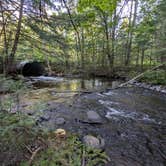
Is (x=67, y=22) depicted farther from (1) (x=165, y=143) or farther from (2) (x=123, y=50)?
(2) (x=123, y=50)

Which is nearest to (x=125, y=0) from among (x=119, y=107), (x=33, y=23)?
(x=119, y=107)

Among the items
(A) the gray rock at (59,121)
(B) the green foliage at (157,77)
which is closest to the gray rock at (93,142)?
(A) the gray rock at (59,121)

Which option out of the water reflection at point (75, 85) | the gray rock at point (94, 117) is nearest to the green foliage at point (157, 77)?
the water reflection at point (75, 85)

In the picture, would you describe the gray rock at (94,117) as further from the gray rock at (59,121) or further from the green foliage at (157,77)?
the green foliage at (157,77)

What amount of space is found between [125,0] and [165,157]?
14.9 m

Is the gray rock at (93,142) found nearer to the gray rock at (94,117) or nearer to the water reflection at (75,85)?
the gray rock at (94,117)

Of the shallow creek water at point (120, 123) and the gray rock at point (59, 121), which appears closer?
the shallow creek water at point (120, 123)

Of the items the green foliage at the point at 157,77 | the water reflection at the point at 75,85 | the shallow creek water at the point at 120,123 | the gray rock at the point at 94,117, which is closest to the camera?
the shallow creek water at the point at 120,123

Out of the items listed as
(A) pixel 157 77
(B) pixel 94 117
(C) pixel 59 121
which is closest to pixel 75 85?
(A) pixel 157 77

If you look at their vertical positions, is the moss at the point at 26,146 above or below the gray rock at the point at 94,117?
above

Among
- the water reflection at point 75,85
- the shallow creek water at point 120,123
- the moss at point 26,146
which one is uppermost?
the moss at point 26,146

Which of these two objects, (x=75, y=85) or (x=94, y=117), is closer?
(x=94, y=117)

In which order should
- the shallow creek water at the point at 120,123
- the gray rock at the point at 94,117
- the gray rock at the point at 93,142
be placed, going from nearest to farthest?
the shallow creek water at the point at 120,123 → the gray rock at the point at 93,142 → the gray rock at the point at 94,117

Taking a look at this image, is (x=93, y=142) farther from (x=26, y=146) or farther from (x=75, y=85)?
(x=75, y=85)
